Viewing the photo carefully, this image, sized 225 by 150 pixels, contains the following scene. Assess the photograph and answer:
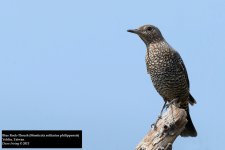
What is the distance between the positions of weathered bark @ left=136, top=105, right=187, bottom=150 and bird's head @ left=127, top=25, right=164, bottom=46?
4.42 ft

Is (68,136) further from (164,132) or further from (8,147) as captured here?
(164,132)

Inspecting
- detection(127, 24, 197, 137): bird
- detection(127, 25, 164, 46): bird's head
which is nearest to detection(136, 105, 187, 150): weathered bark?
detection(127, 24, 197, 137): bird

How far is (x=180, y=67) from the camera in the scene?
816cm

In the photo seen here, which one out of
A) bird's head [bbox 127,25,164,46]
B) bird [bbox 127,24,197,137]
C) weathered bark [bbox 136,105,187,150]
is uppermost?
bird's head [bbox 127,25,164,46]

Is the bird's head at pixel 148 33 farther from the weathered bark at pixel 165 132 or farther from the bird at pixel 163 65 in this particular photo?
the weathered bark at pixel 165 132

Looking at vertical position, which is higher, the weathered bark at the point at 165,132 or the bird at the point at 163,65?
the bird at the point at 163,65

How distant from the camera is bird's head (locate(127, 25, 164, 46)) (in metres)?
8.02

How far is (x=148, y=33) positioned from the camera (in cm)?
805

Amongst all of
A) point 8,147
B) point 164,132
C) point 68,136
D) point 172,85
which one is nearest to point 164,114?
point 164,132

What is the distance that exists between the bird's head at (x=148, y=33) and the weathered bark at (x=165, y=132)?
135cm

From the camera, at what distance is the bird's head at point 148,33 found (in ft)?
26.3

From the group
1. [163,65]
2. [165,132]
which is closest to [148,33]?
[163,65]

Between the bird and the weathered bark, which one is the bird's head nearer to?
the bird

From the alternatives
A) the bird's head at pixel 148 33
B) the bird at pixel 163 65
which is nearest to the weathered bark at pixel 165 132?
the bird at pixel 163 65
